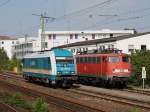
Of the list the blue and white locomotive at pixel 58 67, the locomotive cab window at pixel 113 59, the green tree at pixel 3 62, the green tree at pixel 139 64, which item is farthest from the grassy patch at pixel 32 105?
the green tree at pixel 3 62

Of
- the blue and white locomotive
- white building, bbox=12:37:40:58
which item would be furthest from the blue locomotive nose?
white building, bbox=12:37:40:58

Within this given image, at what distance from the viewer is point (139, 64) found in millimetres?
38500

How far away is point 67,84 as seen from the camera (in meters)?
37.8

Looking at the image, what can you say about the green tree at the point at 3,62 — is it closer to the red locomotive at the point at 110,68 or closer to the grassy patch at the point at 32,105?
the red locomotive at the point at 110,68

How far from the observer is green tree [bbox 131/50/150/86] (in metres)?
37.7

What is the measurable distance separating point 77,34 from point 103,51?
9379 cm

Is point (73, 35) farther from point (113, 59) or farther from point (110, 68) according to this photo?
point (110, 68)

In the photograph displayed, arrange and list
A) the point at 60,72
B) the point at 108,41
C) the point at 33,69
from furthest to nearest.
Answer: the point at 108,41, the point at 33,69, the point at 60,72

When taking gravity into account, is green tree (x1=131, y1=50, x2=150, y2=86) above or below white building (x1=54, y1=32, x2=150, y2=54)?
below

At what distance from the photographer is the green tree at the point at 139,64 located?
1484 inches

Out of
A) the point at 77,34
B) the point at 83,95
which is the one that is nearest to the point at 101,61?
the point at 83,95

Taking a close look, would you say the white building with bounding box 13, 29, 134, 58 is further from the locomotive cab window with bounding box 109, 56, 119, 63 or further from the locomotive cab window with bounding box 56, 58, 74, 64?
the locomotive cab window with bounding box 109, 56, 119, 63

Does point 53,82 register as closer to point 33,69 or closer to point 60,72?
point 60,72

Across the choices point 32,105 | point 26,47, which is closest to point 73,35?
point 26,47
